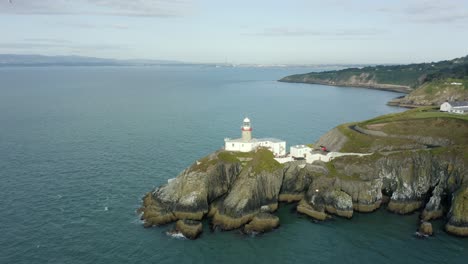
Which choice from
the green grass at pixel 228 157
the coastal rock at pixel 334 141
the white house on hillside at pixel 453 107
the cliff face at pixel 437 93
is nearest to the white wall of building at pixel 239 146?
the green grass at pixel 228 157

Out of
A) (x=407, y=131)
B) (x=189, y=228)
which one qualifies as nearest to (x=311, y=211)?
(x=189, y=228)

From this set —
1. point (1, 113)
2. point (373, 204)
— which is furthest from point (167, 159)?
point (1, 113)

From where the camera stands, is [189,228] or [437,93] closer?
[189,228]

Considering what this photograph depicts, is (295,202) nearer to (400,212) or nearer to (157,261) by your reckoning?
(400,212)

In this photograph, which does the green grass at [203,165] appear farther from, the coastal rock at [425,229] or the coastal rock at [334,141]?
the coastal rock at [425,229]

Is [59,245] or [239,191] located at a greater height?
[239,191]

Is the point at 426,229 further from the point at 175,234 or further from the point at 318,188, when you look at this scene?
the point at 175,234
